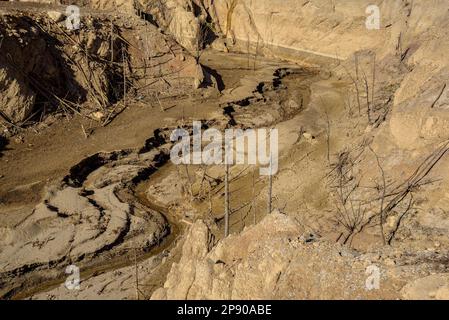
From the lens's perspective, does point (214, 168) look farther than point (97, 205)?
Yes

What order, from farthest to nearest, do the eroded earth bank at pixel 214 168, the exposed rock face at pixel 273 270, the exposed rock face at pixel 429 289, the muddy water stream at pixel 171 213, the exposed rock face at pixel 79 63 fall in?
1. the exposed rock face at pixel 79 63
2. the muddy water stream at pixel 171 213
3. the eroded earth bank at pixel 214 168
4. the exposed rock face at pixel 273 270
5. the exposed rock face at pixel 429 289

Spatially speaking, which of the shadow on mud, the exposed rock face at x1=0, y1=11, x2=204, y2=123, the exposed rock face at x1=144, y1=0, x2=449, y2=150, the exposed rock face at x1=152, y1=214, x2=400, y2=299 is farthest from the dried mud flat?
the exposed rock face at x1=144, y1=0, x2=449, y2=150

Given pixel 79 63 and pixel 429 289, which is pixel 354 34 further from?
pixel 429 289

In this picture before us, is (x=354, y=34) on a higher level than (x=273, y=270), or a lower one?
lower

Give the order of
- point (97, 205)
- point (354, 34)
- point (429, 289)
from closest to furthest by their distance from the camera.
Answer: point (429, 289), point (97, 205), point (354, 34)

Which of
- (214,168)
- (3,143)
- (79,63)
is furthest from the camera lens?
(79,63)

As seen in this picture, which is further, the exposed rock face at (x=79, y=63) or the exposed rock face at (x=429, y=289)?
the exposed rock face at (x=79, y=63)

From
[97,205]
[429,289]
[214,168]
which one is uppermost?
[429,289]

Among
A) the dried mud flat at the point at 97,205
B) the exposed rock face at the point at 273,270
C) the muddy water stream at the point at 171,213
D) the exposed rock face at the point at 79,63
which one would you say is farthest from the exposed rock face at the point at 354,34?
the exposed rock face at the point at 273,270

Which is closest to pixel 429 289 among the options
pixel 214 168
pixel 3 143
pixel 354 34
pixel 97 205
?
pixel 97 205

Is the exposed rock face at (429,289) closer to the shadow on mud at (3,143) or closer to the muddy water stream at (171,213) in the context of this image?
the muddy water stream at (171,213)
